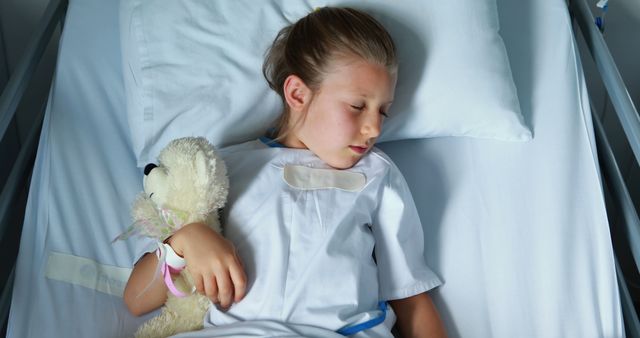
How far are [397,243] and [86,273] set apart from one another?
56 cm

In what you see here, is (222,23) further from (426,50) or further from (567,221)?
(567,221)

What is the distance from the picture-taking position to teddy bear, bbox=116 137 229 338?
117cm

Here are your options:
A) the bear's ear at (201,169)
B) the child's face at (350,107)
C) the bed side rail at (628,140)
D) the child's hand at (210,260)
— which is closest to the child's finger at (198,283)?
the child's hand at (210,260)

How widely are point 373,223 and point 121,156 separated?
1.79 feet

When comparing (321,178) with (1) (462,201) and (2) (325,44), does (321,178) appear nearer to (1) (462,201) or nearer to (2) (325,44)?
(2) (325,44)

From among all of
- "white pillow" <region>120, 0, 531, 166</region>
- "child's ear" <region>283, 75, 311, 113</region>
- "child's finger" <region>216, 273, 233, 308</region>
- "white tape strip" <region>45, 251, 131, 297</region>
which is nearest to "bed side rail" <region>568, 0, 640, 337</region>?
"white pillow" <region>120, 0, 531, 166</region>

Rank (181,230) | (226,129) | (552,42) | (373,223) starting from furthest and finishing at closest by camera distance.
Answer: (552,42), (226,129), (373,223), (181,230)

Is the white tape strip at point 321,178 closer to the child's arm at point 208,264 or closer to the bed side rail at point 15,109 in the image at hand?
the child's arm at point 208,264

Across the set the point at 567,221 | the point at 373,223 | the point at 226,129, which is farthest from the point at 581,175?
the point at 226,129

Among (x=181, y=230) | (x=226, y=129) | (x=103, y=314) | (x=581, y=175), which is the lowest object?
(x=103, y=314)

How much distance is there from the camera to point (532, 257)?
1366 millimetres

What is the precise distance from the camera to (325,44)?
4.22 ft

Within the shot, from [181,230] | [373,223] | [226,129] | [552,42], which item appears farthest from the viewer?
[552,42]

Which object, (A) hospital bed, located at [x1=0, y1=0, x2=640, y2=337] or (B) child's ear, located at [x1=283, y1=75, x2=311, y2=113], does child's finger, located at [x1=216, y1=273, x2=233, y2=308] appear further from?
(B) child's ear, located at [x1=283, y1=75, x2=311, y2=113]
